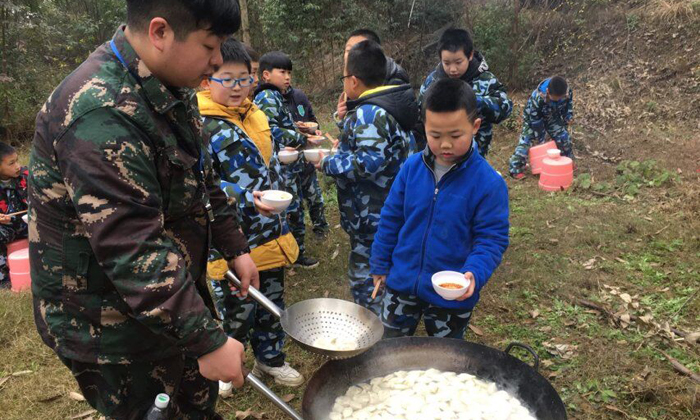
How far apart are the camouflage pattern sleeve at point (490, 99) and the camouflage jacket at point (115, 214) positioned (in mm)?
3943

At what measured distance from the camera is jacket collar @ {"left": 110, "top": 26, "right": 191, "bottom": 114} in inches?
62.9

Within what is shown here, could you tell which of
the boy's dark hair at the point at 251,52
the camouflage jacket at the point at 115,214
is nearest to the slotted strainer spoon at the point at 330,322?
the camouflage jacket at the point at 115,214

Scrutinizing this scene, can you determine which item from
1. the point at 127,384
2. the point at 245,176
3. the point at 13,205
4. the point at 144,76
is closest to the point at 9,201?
the point at 13,205

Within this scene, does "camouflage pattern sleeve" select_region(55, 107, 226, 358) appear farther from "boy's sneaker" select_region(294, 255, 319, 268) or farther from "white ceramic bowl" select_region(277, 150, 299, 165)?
"boy's sneaker" select_region(294, 255, 319, 268)

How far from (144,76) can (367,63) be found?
90.7 inches

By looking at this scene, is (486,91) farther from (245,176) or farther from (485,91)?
(245,176)

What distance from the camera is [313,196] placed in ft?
20.2

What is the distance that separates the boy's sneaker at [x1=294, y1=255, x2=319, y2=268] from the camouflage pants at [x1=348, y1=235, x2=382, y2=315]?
1.38 metres

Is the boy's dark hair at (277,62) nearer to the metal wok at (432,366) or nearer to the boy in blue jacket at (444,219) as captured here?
the boy in blue jacket at (444,219)

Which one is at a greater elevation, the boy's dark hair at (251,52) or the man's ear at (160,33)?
the man's ear at (160,33)

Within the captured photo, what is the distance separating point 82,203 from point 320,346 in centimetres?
118

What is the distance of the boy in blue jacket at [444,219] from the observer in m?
2.63

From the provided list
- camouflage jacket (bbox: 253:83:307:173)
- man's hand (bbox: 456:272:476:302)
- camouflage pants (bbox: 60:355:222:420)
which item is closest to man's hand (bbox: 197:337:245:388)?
camouflage pants (bbox: 60:355:222:420)

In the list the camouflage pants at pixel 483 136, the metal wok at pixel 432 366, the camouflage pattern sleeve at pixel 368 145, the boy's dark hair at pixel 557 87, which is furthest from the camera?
the boy's dark hair at pixel 557 87
